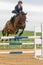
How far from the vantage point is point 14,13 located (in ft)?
48.4

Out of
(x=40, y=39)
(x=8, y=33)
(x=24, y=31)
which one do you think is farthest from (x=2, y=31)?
(x=40, y=39)

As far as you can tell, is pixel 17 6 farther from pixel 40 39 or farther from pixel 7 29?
pixel 40 39

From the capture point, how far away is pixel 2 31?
1547 centimetres

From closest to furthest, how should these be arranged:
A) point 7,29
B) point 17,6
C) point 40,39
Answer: point 40,39, point 17,6, point 7,29

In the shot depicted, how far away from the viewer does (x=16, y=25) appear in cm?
1563

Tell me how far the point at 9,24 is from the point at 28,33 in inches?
48.1

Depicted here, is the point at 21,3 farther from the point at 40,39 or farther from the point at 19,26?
the point at 40,39

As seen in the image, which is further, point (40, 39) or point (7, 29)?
point (7, 29)

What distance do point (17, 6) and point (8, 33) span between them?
160cm

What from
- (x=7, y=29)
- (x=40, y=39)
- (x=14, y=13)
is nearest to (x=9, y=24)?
(x=7, y=29)

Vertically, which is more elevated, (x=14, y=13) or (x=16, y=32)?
(x=14, y=13)

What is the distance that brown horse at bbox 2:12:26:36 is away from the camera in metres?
14.9

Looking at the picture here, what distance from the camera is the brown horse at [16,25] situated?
48.8 ft

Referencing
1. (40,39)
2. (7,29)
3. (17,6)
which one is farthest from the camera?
(7,29)
